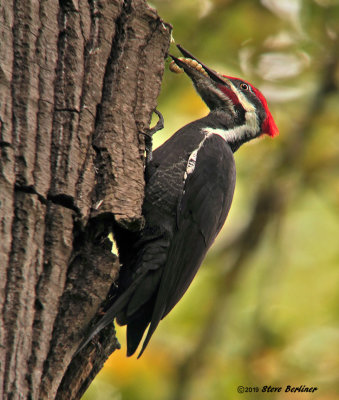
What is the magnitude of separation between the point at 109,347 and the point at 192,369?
242 centimetres

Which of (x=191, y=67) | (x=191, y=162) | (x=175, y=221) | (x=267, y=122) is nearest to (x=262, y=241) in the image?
(x=267, y=122)

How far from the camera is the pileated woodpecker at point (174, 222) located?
10.2 ft

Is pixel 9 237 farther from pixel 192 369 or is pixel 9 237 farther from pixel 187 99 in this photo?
pixel 187 99

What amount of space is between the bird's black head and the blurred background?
44 centimetres

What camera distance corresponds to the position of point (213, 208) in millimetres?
3549

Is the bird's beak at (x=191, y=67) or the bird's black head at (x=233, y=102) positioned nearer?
the bird's beak at (x=191, y=67)

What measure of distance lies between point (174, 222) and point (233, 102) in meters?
1.43

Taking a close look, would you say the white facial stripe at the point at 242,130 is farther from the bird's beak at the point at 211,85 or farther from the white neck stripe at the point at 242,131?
the bird's beak at the point at 211,85

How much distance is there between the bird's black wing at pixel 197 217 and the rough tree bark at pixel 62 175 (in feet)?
1.93

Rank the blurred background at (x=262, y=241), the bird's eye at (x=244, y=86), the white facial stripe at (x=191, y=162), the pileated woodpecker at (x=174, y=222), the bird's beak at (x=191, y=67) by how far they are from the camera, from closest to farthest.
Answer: the pileated woodpecker at (x=174, y=222), the white facial stripe at (x=191, y=162), the bird's beak at (x=191, y=67), the bird's eye at (x=244, y=86), the blurred background at (x=262, y=241)

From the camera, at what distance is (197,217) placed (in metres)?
3.46

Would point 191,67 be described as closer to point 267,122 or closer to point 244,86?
point 244,86

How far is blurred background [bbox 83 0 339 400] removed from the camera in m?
4.86

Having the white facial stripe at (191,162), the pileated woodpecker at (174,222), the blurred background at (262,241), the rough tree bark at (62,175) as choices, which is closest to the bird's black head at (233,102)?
the pileated woodpecker at (174,222)
